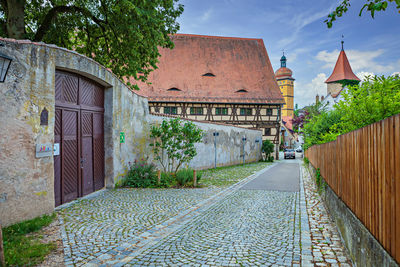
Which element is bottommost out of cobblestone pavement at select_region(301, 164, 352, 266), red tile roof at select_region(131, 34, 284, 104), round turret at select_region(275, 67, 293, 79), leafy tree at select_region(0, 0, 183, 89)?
cobblestone pavement at select_region(301, 164, 352, 266)

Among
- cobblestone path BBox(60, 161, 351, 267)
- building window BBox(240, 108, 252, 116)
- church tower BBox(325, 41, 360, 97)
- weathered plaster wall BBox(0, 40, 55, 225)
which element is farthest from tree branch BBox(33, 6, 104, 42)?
church tower BBox(325, 41, 360, 97)

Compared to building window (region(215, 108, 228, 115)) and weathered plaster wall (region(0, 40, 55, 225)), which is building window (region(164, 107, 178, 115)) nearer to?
building window (region(215, 108, 228, 115))

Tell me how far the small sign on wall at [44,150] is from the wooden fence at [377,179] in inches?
210

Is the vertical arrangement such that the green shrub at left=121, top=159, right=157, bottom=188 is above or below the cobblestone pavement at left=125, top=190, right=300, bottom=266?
above

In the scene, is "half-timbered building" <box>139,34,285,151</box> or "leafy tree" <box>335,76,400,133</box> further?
"half-timbered building" <box>139,34,285,151</box>

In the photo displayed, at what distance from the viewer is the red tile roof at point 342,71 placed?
58375mm

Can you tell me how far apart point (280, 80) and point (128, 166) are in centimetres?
8463

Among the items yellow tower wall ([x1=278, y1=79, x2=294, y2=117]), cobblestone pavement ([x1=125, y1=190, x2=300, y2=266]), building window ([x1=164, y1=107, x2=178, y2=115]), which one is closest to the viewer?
cobblestone pavement ([x1=125, y1=190, x2=300, y2=266])

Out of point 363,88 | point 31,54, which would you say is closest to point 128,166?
point 31,54

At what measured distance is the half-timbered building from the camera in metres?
28.8

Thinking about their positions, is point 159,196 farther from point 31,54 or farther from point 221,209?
point 31,54

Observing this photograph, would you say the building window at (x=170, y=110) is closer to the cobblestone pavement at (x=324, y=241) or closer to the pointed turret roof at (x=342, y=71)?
the cobblestone pavement at (x=324, y=241)

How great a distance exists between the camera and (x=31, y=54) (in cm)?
543

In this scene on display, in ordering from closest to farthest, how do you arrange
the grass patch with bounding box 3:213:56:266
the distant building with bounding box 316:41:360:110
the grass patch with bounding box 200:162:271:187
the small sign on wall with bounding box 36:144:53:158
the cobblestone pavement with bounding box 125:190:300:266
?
the grass patch with bounding box 3:213:56:266 < the cobblestone pavement with bounding box 125:190:300:266 < the small sign on wall with bounding box 36:144:53:158 < the grass patch with bounding box 200:162:271:187 < the distant building with bounding box 316:41:360:110
